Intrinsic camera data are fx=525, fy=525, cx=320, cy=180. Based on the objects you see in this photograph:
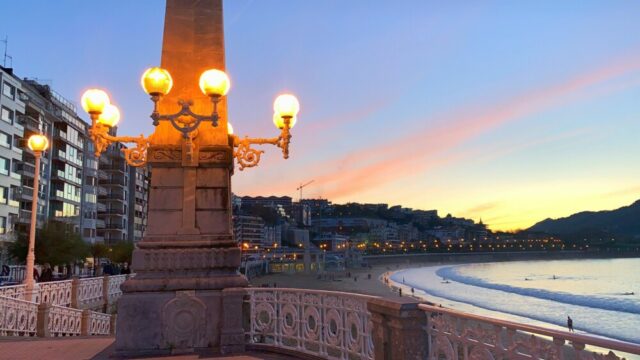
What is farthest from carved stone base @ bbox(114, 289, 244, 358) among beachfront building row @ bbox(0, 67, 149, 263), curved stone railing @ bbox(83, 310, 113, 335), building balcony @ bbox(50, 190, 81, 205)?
building balcony @ bbox(50, 190, 81, 205)

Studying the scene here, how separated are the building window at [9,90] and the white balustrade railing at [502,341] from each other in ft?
167

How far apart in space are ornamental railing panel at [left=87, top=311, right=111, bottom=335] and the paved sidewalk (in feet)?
18.8

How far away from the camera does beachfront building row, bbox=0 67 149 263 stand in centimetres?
4669

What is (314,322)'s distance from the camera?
855cm

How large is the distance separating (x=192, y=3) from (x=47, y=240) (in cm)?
3678

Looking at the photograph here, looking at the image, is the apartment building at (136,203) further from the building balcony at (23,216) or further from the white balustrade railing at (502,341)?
the white balustrade railing at (502,341)

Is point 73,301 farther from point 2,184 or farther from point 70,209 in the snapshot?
point 70,209

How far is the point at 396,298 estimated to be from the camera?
6.00 meters

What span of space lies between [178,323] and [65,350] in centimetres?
251

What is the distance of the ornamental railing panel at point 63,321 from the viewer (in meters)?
13.7

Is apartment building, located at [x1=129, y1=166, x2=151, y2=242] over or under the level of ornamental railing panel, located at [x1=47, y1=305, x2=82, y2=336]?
over

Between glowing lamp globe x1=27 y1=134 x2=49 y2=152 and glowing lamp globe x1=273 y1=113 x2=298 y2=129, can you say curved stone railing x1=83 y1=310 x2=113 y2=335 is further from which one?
glowing lamp globe x1=273 y1=113 x2=298 y2=129

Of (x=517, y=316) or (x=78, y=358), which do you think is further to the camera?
(x=517, y=316)

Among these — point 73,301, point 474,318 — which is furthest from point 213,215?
point 73,301
